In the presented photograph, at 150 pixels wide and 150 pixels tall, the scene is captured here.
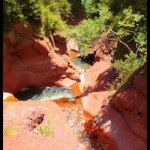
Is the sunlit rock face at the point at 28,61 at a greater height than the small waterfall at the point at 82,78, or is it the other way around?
the sunlit rock face at the point at 28,61

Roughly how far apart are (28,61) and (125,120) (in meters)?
8.09

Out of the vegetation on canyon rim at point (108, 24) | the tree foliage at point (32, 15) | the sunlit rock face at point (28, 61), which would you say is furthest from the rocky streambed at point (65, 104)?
the vegetation on canyon rim at point (108, 24)

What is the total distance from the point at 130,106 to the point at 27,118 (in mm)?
4753

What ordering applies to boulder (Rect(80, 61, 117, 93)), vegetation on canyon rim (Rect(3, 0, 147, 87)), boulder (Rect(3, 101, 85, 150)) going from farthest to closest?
boulder (Rect(80, 61, 117, 93))
vegetation on canyon rim (Rect(3, 0, 147, 87))
boulder (Rect(3, 101, 85, 150))

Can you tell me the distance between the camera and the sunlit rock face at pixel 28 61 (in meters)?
18.8

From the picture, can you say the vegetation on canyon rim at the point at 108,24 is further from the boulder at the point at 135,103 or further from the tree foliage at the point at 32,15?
the boulder at the point at 135,103

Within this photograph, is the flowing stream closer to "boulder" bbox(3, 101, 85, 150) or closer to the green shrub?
"boulder" bbox(3, 101, 85, 150)

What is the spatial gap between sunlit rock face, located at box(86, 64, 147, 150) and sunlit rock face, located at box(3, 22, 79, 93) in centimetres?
562

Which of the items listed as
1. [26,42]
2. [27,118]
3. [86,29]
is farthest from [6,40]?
[27,118]

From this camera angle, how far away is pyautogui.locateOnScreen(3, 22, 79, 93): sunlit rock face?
1875 centimetres

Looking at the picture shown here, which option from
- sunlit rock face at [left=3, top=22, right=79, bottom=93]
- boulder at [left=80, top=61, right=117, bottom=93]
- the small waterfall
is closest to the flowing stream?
the small waterfall

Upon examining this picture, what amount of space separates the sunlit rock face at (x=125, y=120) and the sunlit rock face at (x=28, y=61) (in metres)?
5.62

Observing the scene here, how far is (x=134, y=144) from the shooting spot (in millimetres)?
13156

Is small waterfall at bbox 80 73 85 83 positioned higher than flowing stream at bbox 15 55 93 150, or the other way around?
small waterfall at bbox 80 73 85 83
